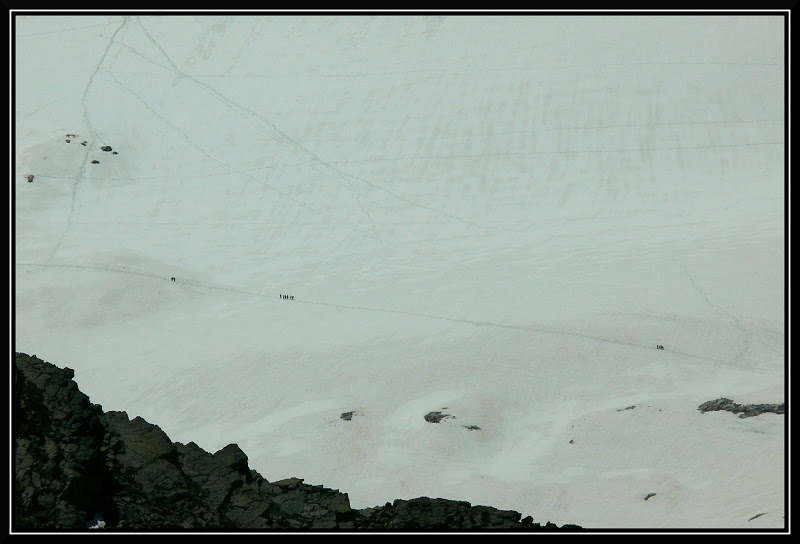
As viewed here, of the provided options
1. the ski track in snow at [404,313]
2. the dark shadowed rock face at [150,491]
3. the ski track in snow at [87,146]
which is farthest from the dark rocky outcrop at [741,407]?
the ski track in snow at [87,146]

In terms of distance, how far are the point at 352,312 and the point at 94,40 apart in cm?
3700

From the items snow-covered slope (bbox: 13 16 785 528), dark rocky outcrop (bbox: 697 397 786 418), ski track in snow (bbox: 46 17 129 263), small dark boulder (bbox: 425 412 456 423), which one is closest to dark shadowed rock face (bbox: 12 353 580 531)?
snow-covered slope (bbox: 13 16 785 528)

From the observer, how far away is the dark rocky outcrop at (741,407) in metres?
27.3

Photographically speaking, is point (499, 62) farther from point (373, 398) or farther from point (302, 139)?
point (373, 398)

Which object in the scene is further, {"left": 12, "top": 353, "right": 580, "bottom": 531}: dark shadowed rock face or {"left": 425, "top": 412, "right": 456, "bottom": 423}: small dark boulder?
{"left": 425, "top": 412, "right": 456, "bottom": 423}: small dark boulder

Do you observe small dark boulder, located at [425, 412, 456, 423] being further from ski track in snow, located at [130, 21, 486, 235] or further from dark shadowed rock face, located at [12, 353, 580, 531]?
ski track in snow, located at [130, 21, 486, 235]

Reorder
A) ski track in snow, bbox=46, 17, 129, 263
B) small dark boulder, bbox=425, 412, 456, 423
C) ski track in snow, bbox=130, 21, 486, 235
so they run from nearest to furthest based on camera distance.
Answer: small dark boulder, bbox=425, 412, 456, 423 → ski track in snow, bbox=46, 17, 129, 263 → ski track in snow, bbox=130, 21, 486, 235

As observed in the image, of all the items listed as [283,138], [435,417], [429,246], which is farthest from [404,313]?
[283,138]

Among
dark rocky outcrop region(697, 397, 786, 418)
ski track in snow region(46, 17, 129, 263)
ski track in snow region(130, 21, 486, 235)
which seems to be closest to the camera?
dark rocky outcrop region(697, 397, 786, 418)

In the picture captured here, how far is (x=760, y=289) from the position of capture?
39.1 meters

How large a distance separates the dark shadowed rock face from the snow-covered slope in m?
7.12

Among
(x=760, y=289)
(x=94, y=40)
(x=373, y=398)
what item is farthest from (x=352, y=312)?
(x=94, y=40)

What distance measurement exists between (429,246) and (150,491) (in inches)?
1209

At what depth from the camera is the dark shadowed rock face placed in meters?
18.3
